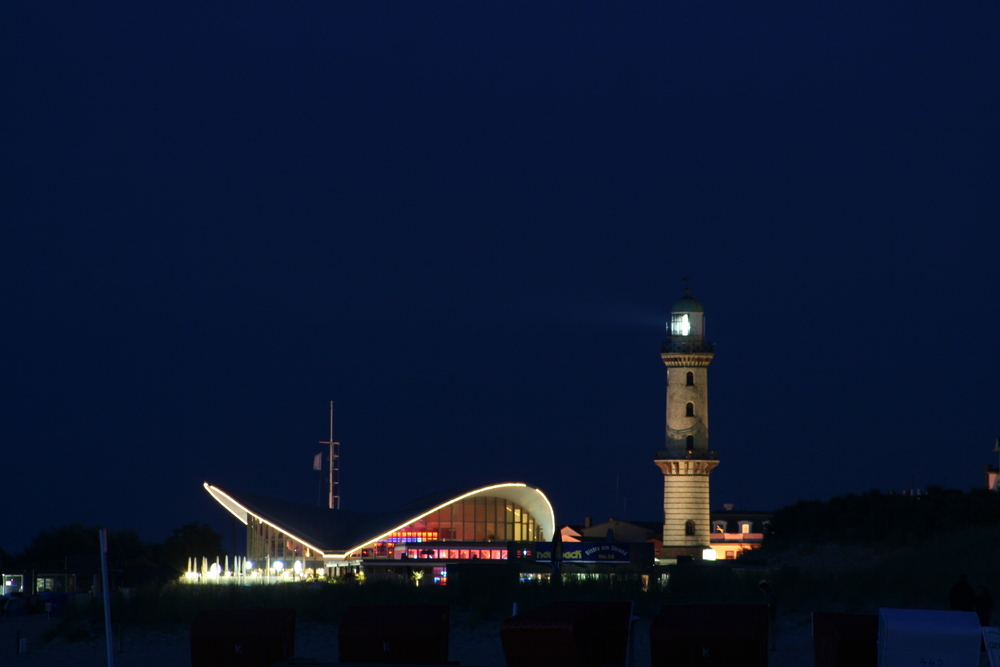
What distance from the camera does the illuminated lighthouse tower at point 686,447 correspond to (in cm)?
7306

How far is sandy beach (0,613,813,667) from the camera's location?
1028 inches

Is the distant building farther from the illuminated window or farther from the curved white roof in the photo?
the curved white roof

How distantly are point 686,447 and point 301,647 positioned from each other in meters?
47.9

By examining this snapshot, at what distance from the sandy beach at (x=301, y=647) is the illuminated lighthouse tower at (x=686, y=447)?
4372 centimetres

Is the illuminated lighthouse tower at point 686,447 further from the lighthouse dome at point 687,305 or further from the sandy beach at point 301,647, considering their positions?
the sandy beach at point 301,647

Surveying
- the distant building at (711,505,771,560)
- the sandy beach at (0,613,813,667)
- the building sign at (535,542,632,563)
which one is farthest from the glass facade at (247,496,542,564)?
the sandy beach at (0,613,813,667)

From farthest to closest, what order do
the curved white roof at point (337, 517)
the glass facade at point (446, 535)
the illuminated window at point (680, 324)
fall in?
the illuminated window at point (680, 324)
the curved white roof at point (337, 517)
the glass facade at point (446, 535)

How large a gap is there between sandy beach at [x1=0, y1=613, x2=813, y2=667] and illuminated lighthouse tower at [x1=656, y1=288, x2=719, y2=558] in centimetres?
4372

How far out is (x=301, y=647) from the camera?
2856 cm

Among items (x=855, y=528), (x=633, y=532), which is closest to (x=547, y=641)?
(x=855, y=528)

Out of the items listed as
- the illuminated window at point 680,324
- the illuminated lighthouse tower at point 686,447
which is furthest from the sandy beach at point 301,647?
the illuminated window at point 680,324

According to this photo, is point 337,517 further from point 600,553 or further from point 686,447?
point 600,553

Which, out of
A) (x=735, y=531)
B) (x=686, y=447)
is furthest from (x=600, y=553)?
(x=735, y=531)

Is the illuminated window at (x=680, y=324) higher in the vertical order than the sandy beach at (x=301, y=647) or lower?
higher
